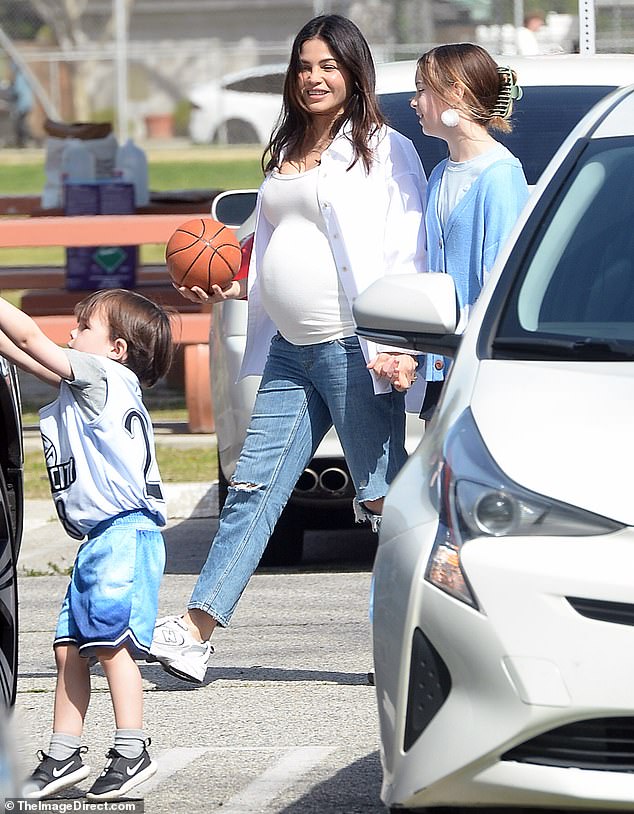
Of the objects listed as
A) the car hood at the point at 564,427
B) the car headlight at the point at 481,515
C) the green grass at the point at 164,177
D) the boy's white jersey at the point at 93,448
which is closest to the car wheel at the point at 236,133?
the green grass at the point at 164,177

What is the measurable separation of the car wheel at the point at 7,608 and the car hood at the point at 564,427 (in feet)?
4.18

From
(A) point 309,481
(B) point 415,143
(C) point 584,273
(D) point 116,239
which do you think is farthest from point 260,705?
(D) point 116,239

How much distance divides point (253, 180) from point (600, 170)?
2782 cm

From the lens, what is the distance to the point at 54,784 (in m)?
3.94

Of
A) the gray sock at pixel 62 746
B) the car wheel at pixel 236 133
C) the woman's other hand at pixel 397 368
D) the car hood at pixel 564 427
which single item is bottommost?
the car wheel at pixel 236 133

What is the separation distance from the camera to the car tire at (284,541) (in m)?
7.04

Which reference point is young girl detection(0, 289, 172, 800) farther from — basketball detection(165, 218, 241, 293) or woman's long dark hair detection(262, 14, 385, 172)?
woman's long dark hair detection(262, 14, 385, 172)

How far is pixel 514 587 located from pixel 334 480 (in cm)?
346

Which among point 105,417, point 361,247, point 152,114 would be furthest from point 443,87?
Answer: point 152,114

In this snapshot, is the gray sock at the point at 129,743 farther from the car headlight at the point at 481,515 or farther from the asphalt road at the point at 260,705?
the car headlight at the point at 481,515

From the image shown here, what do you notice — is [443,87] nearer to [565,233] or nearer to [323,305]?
[323,305]

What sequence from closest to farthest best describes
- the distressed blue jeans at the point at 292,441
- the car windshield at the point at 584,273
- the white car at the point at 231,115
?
1. the car windshield at the point at 584,273
2. the distressed blue jeans at the point at 292,441
3. the white car at the point at 231,115

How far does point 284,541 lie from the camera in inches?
282

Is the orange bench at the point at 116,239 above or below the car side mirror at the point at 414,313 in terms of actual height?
below
